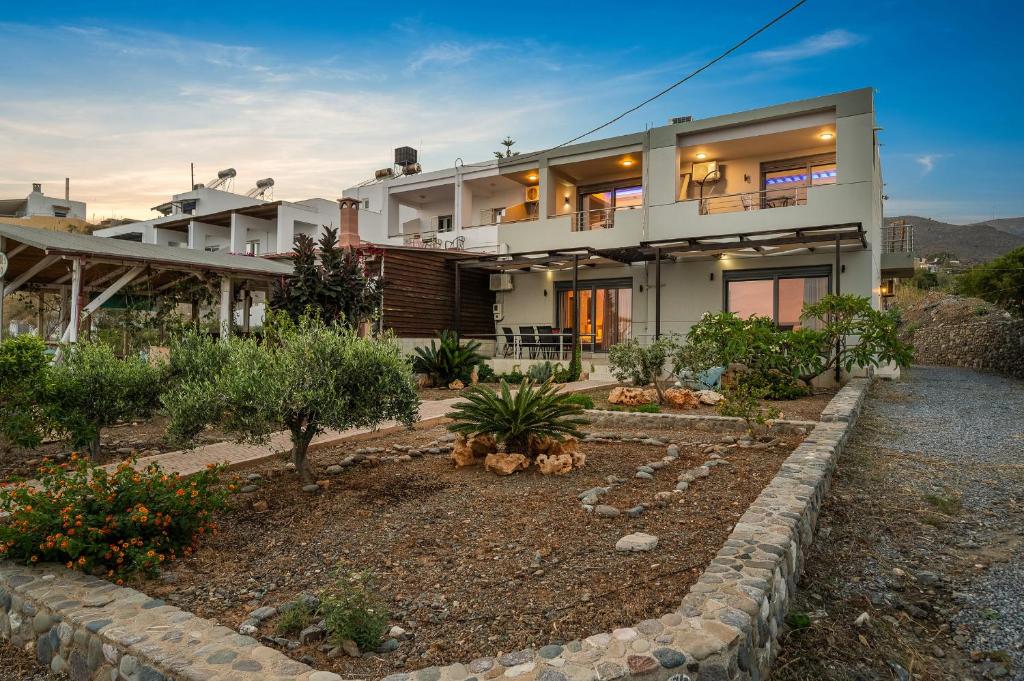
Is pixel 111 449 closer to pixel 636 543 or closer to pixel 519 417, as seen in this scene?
pixel 519 417

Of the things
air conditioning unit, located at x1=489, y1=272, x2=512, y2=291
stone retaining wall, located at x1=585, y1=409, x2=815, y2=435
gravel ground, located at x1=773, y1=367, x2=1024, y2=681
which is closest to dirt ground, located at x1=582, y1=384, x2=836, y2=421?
stone retaining wall, located at x1=585, y1=409, x2=815, y2=435

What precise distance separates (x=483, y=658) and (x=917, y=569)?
3.02 meters

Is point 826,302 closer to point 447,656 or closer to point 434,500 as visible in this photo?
point 434,500

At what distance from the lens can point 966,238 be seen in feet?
173

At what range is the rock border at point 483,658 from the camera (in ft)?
6.64

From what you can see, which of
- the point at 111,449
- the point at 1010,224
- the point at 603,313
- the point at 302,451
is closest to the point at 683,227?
the point at 603,313

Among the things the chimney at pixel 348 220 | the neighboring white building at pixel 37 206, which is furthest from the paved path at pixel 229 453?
the neighboring white building at pixel 37 206

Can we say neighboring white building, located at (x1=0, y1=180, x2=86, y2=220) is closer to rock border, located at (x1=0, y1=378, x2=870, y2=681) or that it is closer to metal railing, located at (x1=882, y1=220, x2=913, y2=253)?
rock border, located at (x1=0, y1=378, x2=870, y2=681)

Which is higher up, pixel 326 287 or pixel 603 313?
pixel 326 287

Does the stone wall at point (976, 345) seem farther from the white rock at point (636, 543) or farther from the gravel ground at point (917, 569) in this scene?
the white rock at point (636, 543)

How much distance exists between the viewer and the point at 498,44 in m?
13.6

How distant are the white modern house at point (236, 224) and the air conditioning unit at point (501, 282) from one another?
28.5 ft

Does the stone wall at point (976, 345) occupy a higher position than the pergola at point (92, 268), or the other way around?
the pergola at point (92, 268)

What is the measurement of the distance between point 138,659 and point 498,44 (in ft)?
46.0
